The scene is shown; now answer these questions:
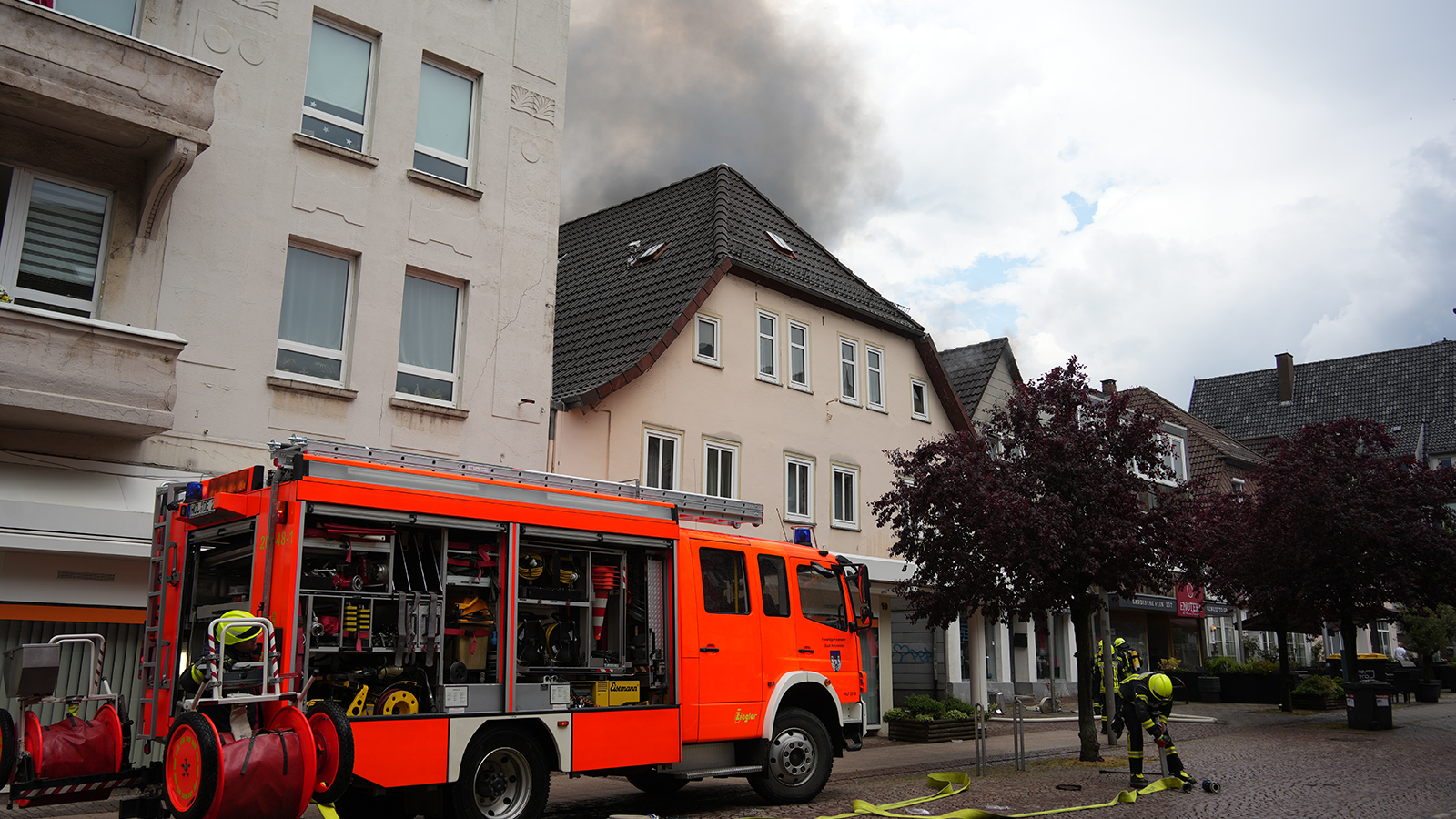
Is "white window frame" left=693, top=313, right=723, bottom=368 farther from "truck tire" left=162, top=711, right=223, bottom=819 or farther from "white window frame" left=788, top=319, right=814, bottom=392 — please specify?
"truck tire" left=162, top=711, right=223, bottom=819

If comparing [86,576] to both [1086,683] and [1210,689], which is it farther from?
[1210,689]

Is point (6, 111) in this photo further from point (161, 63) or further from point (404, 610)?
point (404, 610)

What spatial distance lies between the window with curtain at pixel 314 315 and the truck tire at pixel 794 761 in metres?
7.08

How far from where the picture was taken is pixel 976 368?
2914 cm

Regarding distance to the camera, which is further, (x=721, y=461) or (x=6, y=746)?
(x=721, y=461)

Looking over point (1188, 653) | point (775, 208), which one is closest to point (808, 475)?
point (775, 208)

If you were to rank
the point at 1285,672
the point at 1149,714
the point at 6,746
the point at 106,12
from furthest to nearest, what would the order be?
the point at 1285,672
the point at 1149,714
the point at 106,12
the point at 6,746

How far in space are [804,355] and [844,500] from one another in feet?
10.0

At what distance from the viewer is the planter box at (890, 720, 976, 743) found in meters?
19.0

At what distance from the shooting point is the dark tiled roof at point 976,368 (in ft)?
92.6

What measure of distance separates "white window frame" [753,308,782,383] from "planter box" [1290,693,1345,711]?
52.0 feet

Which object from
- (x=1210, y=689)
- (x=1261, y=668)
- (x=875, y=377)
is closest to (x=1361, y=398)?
(x=1261, y=668)

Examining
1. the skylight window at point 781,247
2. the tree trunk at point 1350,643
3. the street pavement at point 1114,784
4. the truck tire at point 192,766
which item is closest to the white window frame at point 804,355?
the skylight window at point 781,247

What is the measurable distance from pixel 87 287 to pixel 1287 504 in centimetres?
2193
